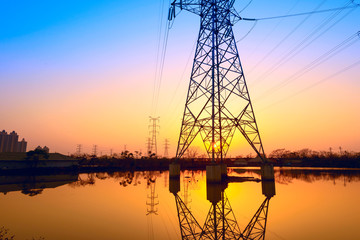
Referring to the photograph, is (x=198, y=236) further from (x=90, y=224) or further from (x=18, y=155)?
(x=18, y=155)

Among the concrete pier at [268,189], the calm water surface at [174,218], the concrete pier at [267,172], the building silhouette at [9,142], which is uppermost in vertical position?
the building silhouette at [9,142]

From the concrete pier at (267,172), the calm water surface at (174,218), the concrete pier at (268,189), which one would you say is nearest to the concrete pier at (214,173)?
the concrete pier at (268,189)

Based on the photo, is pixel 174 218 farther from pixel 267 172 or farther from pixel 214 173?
pixel 267 172

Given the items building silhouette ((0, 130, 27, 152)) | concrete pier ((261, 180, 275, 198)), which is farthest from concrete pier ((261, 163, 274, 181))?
building silhouette ((0, 130, 27, 152))

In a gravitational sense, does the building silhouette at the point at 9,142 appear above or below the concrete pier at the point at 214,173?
above

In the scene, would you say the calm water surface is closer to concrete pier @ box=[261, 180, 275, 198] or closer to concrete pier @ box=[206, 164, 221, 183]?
concrete pier @ box=[261, 180, 275, 198]

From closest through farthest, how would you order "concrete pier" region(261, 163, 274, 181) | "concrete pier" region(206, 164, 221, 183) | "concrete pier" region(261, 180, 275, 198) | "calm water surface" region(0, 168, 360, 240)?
"calm water surface" region(0, 168, 360, 240), "concrete pier" region(261, 180, 275, 198), "concrete pier" region(206, 164, 221, 183), "concrete pier" region(261, 163, 274, 181)

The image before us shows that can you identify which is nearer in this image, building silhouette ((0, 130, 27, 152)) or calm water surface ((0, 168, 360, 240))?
calm water surface ((0, 168, 360, 240))

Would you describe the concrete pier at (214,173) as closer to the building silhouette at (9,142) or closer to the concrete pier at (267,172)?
the concrete pier at (267,172)

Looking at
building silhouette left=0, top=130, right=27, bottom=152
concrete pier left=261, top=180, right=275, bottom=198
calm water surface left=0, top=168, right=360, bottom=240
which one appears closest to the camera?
calm water surface left=0, top=168, right=360, bottom=240

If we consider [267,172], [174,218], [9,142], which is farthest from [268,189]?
[9,142]

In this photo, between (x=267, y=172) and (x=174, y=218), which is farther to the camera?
(x=267, y=172)
